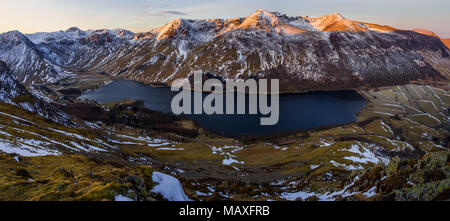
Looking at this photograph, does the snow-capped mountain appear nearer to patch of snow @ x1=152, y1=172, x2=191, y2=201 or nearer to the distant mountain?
the distant mountain

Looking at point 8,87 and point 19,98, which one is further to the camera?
point 8,87

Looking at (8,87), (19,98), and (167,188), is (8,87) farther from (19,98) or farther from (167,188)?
(167,188)

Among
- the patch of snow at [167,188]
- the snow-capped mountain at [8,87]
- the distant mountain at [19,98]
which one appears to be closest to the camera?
the patch of snow at [167,188]

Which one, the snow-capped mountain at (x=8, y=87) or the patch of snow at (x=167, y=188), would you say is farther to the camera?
the snow-capped mountain at (x=8, y=87)

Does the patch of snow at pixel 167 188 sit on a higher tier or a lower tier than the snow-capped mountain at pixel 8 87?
lower

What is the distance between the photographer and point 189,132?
624ft

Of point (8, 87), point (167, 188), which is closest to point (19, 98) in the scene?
point (8, 87)

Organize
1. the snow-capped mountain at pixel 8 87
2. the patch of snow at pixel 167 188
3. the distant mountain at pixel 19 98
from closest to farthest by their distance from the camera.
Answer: the patch of snow at pixel 167 188
the distant mountain at pixel 19 98
the snow-capped mountain at pixel 8 87

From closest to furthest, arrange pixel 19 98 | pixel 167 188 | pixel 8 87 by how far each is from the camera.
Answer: pixel 167 188, pixel 19 98, pixel 8 87

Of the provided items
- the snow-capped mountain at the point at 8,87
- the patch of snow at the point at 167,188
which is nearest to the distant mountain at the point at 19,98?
the snow-capped mountain at the point at 8,87

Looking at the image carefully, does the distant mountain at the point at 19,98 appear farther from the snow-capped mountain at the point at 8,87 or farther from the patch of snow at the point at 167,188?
the patch of snow at the point at 167,188

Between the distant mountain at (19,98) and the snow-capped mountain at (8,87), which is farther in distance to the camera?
the snow-capped mountain at (8,87)
